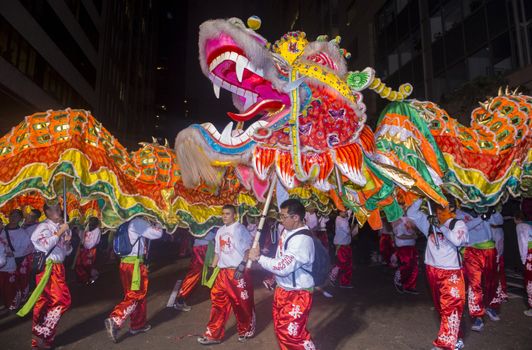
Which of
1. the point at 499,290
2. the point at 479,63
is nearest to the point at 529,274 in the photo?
the point at 499,290

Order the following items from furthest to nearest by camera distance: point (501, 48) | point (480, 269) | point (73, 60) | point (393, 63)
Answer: point (393, 63), point (73, 60), point (501, 48), point (480, 269)

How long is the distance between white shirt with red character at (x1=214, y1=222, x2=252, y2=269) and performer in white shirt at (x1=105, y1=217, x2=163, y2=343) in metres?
0.88

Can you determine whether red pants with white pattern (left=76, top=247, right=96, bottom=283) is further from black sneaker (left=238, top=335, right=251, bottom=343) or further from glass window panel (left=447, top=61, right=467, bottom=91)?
glass window panel (left=447, top=61, right=467, bottom=91)

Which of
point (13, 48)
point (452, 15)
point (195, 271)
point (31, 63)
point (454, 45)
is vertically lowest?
point (195, 271)

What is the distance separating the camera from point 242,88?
3322 mm

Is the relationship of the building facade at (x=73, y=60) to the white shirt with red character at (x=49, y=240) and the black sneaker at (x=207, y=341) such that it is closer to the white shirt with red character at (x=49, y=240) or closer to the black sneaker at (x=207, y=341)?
the white shirt with red character at (x=49, y=240)

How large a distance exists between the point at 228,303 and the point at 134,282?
4.16 ft

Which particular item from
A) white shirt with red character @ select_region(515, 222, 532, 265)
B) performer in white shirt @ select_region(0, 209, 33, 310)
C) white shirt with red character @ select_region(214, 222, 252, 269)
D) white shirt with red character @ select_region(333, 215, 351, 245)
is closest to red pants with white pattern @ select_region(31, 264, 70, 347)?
white shirt with red character @ select_region(214, 222, 252, 269)

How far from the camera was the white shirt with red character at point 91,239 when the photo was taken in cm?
856

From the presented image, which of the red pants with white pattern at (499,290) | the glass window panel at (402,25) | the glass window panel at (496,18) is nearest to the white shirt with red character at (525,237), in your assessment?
the red pants with white pattern at (499,290)

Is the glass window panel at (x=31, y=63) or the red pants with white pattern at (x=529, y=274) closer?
the red pants with white pattern at (x=529, y=274)

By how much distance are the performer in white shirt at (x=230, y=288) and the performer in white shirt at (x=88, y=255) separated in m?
4.47

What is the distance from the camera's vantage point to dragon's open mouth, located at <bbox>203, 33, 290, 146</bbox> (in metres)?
2.89

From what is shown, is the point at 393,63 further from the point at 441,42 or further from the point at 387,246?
the point at 387,246
